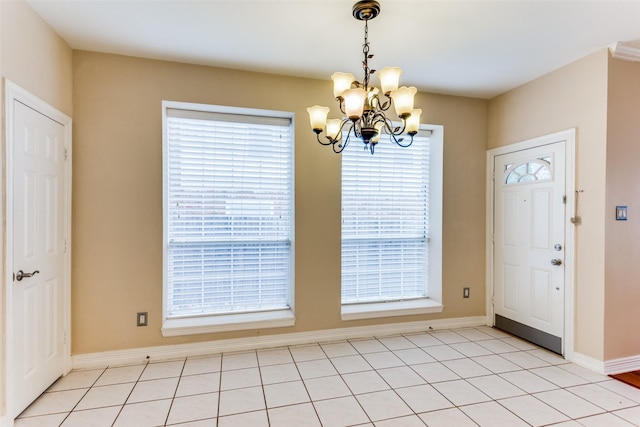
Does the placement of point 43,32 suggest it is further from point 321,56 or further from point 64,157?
point 321,56

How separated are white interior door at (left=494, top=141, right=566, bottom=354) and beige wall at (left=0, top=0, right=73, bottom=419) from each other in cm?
434

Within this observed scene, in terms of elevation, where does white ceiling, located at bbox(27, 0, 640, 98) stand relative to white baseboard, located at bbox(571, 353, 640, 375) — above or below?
above

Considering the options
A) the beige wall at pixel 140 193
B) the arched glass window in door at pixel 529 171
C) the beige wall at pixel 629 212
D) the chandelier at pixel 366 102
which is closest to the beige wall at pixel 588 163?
the beige wall at pixel 629 212

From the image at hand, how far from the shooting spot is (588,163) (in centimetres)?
283

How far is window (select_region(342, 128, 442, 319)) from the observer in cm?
363

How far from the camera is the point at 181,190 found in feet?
10.3

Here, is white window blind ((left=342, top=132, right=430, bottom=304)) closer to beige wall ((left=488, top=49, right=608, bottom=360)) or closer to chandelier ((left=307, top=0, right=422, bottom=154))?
beige wall ((left=488, top=49, right=608, bottom=360))

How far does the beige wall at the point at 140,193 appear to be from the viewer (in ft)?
9.12

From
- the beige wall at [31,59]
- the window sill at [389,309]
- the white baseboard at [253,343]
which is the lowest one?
the white baseboard at [253,343]

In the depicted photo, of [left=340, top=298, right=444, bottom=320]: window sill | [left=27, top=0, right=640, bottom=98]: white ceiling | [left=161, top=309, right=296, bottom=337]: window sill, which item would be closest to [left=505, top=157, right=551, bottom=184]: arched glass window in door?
[left=27, top=0, right=640, bottom=98]: white ceiling

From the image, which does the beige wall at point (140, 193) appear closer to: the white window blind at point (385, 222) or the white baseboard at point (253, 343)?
the white baseboard at point (253, 343)

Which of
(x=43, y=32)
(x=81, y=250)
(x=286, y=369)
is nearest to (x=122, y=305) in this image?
(x=81, y=250)

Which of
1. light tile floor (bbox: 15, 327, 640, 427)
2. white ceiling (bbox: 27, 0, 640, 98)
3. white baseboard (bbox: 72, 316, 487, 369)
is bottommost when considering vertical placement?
light tile floor (bbox: 15, 327, 640, 427)

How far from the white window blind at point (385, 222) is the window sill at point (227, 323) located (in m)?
0.78
